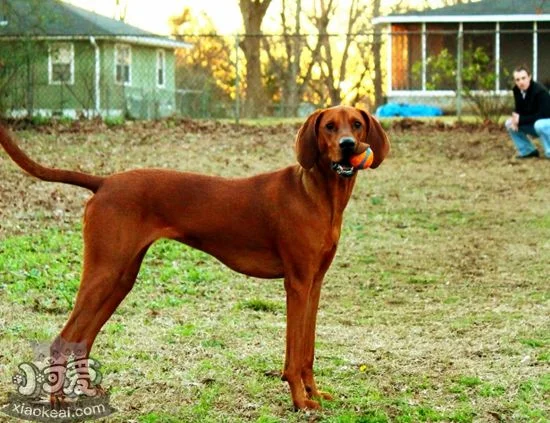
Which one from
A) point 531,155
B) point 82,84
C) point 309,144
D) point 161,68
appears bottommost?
point 531,155

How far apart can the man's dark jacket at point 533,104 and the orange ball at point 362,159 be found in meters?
13.3

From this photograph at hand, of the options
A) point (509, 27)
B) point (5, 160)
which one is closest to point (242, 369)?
point (5, 160)

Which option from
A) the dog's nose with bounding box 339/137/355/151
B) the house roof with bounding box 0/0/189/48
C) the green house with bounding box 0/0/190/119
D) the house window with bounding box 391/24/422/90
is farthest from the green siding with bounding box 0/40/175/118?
the dog's nose with bounding box 339/137/355/151

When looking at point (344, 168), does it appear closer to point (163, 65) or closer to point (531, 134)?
point (531, 134)

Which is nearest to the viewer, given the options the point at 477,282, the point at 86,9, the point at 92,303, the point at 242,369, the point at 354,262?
the point at 92,303

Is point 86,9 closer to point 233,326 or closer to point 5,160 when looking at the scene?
point 5,160

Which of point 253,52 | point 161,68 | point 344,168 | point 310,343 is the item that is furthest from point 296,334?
point 161,68

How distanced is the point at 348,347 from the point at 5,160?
11551mm

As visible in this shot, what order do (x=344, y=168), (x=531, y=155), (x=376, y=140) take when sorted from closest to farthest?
(x=344, y=168), (x=376, y=140), (x=531, y=155)

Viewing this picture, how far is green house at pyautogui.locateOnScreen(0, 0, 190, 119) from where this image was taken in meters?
25.6

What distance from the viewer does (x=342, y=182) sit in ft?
19.6

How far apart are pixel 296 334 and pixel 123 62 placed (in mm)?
33890

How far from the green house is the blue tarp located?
6.46 meters

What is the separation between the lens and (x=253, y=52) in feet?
120
